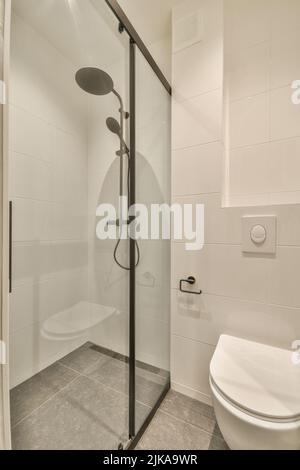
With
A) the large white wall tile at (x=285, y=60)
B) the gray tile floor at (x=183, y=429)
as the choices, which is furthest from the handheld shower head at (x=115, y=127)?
the gray tile floor at (x=183, y=429)

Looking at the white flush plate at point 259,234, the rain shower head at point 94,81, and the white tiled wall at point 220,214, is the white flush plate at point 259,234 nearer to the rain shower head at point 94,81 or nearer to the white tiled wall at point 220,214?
the white tiled wall at point 220,214

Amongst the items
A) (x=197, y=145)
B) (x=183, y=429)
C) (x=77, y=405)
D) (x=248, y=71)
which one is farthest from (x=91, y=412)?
(x=248, y=71)

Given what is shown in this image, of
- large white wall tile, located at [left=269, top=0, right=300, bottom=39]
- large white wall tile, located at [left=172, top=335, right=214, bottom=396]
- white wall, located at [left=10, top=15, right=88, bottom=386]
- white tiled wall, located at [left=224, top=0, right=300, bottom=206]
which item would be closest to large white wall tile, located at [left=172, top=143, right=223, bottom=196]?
white tiled wall, located at [left=224, top=0, right=300, bottom=206]

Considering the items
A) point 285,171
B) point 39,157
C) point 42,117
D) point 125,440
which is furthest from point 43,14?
point 125,440

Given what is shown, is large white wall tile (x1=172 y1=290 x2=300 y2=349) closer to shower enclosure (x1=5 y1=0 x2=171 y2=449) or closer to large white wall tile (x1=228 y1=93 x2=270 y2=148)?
shower enclosure (x1=5 y1=0 x2=171 y2=449)

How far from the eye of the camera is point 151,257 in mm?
1380

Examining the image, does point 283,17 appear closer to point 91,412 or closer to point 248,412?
point 248,412

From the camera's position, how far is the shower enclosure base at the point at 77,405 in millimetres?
816

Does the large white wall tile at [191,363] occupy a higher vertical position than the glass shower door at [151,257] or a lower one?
lower

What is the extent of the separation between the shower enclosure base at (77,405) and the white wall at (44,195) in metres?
0.08

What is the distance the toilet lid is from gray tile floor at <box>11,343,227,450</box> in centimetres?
50

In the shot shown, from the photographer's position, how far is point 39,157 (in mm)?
1042

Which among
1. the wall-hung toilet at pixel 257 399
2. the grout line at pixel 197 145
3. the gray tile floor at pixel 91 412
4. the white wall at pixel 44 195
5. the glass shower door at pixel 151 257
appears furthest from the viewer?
the grout line at pixel 197 145

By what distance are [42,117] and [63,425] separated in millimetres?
1414
